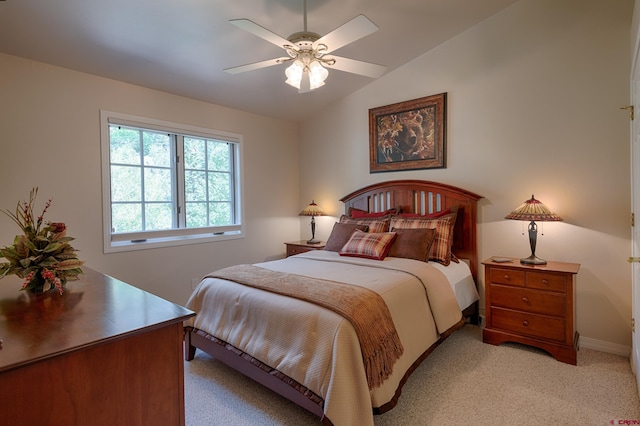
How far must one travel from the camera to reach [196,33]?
8.54 feet

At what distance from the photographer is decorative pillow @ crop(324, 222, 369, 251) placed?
3.51 m

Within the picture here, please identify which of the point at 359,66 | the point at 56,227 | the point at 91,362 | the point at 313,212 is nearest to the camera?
the point at 91,362

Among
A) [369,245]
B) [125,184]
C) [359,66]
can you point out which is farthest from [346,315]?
[125,184]

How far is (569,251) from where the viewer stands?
2.83 metres

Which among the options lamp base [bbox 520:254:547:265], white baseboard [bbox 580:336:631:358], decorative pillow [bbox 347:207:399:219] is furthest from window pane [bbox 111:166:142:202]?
white baseboard [bbox 580:336:631:358]

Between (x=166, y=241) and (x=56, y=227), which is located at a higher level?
(x=56, y=227)

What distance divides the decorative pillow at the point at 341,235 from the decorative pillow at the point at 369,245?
20 cm

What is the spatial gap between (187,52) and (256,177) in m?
1.79

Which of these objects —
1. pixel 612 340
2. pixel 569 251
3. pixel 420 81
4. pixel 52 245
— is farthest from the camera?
pixel 420 81

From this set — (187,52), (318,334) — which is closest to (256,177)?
(187,52)

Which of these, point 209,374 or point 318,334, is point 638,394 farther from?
point 209,374

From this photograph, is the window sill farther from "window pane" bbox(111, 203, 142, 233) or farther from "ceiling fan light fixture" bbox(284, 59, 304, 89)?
"ceiling fan light fixture" bbox(284, 59, 304, 89)

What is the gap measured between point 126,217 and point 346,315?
8.56ft

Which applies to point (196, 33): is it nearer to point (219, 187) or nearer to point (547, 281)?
point (219, 187)
